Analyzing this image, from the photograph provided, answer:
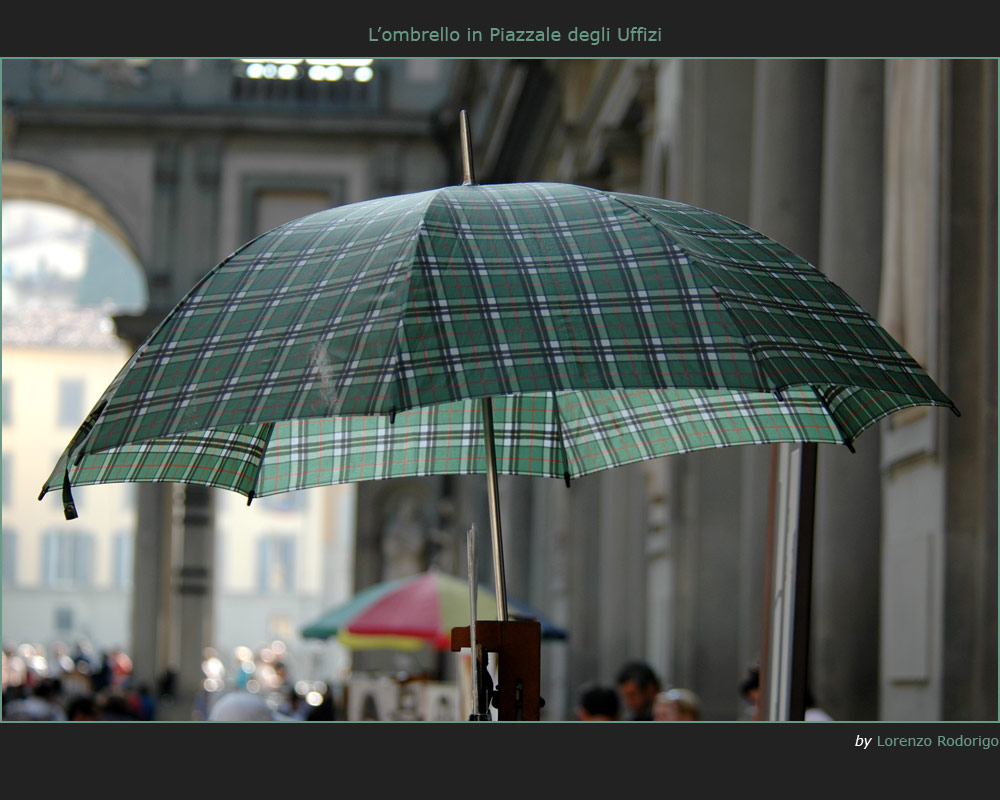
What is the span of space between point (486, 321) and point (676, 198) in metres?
10.3

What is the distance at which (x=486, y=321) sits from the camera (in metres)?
3.11

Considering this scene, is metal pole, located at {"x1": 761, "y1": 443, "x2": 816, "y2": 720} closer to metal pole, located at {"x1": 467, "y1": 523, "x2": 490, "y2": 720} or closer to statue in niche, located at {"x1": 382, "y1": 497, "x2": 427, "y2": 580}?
metal pole, located at {"x1": 467, "y1": 523, "x2": 490, "y2": 720}

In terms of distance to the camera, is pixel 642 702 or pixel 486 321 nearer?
pixel 486 321

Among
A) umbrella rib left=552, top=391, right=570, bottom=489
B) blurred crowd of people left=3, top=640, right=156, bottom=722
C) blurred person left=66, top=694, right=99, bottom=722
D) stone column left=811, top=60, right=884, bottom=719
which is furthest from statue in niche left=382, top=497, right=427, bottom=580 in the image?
umbrella rib left=552, top=391, right=570, bottom=489

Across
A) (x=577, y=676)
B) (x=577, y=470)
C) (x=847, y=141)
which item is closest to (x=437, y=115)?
(x=577, y=676)

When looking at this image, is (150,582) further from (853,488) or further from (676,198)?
(853,488)

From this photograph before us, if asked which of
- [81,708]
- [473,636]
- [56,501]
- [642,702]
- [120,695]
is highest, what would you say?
[56,501]

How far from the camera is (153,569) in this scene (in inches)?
1178

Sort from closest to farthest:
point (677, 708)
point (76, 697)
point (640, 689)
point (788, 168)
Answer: point (677, 708)
point (640, 689)
point (788, 168)
point (76, 697)

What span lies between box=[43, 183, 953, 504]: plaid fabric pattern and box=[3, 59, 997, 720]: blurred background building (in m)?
0.94

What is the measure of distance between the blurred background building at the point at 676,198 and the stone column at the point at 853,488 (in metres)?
0.01

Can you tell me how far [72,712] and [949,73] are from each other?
23.1 ft

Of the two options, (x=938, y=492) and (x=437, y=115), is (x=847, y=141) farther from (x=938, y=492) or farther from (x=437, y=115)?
(x=437, y=115)

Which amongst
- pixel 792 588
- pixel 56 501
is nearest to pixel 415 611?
pixel 792 588
